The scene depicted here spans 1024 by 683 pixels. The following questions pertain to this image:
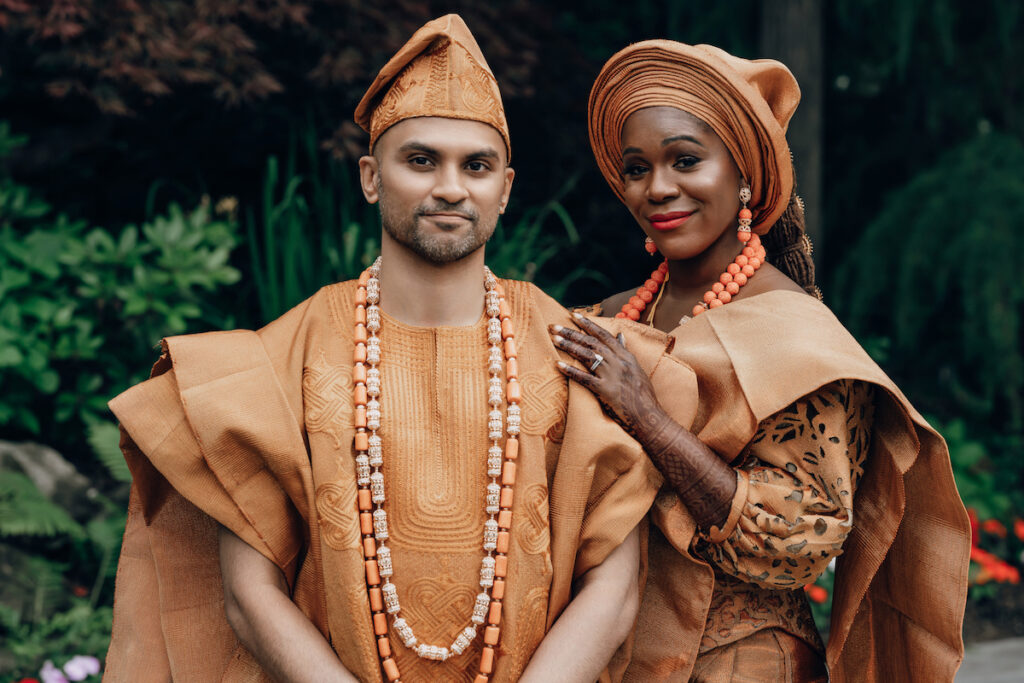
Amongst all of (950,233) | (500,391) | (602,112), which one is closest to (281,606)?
(500,391)

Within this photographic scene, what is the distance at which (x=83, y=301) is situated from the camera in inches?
181

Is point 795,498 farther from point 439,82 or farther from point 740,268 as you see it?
point 439,82

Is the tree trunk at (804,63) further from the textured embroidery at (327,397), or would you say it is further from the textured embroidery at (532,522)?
the textured embroidery at (327,397)

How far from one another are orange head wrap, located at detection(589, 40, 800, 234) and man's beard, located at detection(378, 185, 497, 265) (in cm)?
74

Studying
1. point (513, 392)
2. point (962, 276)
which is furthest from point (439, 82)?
point (962, 276)

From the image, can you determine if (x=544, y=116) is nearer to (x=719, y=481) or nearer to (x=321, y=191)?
(x=321, y=191)

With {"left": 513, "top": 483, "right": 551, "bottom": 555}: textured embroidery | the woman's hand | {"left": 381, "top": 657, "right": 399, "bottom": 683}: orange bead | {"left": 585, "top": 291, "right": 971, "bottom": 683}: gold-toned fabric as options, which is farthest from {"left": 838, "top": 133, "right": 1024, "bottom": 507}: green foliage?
{"left": 381, "top": 657, "right": 399, "bottom": 683}: orange bead

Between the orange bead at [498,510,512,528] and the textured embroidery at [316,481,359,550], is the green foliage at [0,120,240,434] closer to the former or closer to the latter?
the textured embroidery at [316,481,359,550]

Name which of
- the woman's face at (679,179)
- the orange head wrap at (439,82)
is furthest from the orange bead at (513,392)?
the woman's face at (679,179)

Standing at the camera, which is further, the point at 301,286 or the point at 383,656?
the point at 301,286

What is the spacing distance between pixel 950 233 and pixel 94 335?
4864mm

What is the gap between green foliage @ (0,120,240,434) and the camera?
14.3ft

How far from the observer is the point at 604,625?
7.13 feet

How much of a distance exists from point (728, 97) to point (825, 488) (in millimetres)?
1028
